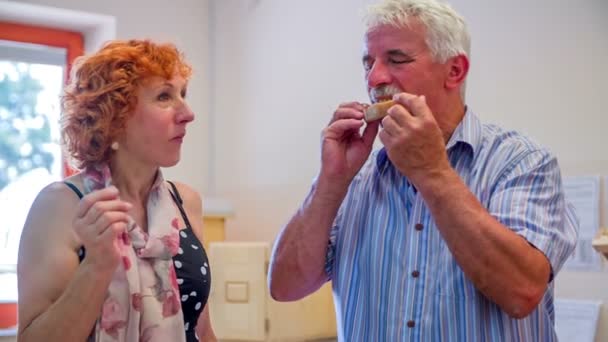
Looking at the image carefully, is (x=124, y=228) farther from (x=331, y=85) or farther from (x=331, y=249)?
(x=331, y=85)

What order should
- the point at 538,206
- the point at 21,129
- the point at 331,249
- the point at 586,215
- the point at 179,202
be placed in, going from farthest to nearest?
the point at 21,129
the point at 586,215
the point at 179,202
the point at 331,249
the point at 538,206

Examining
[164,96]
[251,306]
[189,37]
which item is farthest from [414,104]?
[189,37]

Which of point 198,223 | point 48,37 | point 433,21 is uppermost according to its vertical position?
point 48,37

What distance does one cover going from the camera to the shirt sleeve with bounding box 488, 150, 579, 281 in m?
1.17

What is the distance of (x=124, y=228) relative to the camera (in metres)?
1.32

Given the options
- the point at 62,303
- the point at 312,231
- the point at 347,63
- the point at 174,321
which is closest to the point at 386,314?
the point at 312,231

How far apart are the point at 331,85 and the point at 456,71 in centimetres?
127

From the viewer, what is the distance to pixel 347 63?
2.55 m

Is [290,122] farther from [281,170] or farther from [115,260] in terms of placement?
[115,260]

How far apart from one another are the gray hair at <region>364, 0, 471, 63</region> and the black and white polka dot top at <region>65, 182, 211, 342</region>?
585mm

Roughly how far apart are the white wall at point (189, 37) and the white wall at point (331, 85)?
0.05 meters

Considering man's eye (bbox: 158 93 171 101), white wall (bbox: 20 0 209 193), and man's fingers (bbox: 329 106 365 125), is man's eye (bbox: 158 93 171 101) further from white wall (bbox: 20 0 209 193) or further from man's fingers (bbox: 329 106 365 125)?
white wall (bbox: 20 0 209 193)

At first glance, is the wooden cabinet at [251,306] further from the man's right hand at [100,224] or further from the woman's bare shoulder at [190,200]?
the man's right hand at [100,224]

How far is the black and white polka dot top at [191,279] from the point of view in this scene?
1479mm
